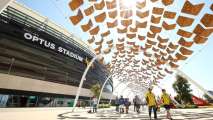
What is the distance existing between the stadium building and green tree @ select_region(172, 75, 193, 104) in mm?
28833

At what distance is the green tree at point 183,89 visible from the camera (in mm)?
51625

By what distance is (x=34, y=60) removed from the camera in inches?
1671

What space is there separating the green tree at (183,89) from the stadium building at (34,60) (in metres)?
28.8

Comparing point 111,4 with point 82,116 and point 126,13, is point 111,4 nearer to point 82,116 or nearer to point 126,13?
point 126,13

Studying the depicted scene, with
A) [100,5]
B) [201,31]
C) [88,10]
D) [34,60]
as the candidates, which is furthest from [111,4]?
[34,60]

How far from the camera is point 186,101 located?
169ft

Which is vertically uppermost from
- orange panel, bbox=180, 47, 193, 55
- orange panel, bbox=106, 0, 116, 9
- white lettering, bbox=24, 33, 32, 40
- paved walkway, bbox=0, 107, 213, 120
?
white lettering, bbox=24, 33, 32, 40

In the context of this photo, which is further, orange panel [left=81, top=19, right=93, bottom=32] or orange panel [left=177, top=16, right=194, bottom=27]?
orange panel [left=81, top=19, right=93, bottom=32]

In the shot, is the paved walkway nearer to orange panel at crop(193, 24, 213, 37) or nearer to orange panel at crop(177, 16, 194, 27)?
orange panel at crop(193, 24, 213, 37)

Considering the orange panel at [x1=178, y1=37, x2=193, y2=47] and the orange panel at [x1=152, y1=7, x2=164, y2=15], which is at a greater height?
the orange panel at [x1=152, y1=7, x2=164, y2=15]

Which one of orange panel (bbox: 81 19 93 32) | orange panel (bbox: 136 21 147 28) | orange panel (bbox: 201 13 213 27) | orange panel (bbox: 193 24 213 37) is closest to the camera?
orange panel (bbox: 201 13 213 27)

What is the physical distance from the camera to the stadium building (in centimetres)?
3528

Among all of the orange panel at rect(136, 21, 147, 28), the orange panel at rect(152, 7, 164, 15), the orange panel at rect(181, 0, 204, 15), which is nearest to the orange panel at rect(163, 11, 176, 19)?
the orange panel at rect(152, 7, 164, 15)

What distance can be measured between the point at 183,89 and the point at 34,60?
38.1 metres
